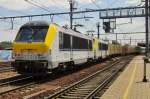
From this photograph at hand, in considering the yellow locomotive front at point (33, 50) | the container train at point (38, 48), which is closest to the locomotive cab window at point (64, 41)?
the container train at point (38, 48)

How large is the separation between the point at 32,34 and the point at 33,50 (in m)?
1.12

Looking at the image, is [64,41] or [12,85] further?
[64,41]

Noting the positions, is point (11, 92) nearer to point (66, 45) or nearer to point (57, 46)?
point (57, 46)

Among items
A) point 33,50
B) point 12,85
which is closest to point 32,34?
point 33,50

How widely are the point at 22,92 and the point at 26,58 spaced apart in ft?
13.7

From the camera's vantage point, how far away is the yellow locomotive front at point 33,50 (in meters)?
19.8

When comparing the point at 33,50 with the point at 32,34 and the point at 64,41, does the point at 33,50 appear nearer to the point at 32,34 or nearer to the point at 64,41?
the point at 32,34

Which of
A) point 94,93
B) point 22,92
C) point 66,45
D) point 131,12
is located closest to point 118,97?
point 94,93

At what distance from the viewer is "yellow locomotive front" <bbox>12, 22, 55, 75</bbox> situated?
779 inches

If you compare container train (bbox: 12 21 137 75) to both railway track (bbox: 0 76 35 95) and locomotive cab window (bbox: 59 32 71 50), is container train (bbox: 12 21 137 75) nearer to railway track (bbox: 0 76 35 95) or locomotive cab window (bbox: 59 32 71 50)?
locomotive cab window (bbox: 59 32 71 50)

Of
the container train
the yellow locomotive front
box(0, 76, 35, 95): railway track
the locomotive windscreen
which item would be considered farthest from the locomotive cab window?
box(0, 76, 35, 95): railway track

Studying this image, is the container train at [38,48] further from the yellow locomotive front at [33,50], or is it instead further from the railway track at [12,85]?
the railway track at [12,85]

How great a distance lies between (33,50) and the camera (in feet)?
65.6

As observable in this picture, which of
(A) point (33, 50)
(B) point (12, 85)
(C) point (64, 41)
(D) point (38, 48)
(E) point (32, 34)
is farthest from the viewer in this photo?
(C) point (64, 41)
